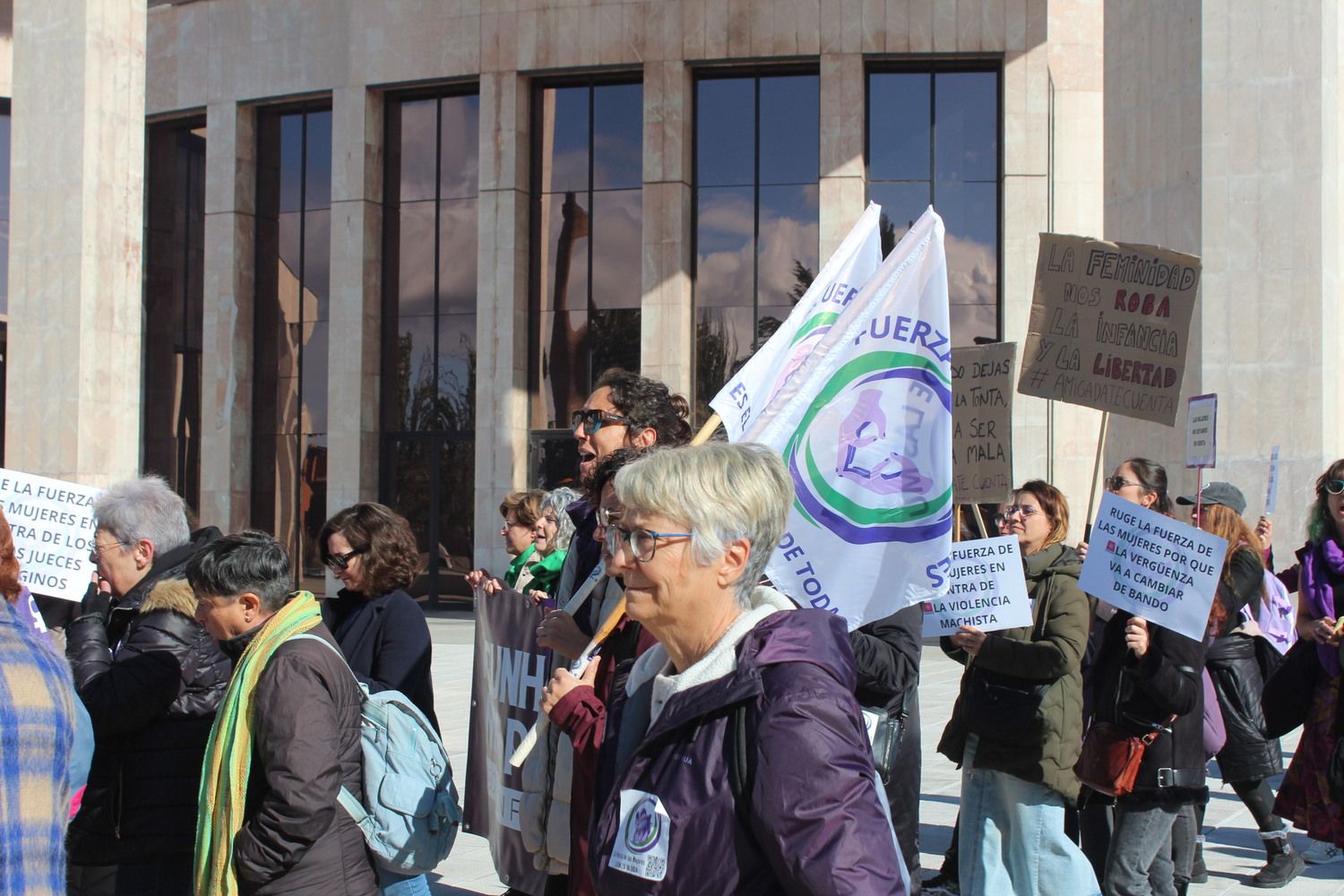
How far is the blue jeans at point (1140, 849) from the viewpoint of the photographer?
5.44 m

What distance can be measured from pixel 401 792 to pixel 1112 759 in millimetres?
2748

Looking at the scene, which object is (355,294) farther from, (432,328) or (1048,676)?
(1048,676)

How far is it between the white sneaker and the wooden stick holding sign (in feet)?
16.6

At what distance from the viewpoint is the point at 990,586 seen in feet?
17.8

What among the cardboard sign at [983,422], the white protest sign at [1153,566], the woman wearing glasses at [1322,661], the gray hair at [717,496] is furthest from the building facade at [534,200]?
the gray hair at [717,496]

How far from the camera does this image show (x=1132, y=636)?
5.50m

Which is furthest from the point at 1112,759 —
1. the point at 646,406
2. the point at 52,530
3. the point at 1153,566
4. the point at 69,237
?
the point at 69,237

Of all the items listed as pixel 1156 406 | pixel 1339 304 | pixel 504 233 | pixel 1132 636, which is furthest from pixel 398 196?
pixel 1132 636

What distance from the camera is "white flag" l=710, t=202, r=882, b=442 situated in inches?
172

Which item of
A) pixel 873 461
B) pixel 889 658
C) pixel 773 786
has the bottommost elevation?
pixel 889 658

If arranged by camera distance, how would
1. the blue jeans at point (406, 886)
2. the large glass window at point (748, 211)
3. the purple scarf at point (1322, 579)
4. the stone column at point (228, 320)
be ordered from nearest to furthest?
the blue jeans at point (406, 886), the purple scarf at point (1322, 579), the large glass window at point (748, 211), the stone column at point (228, 320)

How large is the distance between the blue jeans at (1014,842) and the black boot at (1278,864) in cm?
208

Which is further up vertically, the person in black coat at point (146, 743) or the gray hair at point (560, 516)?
the gray hair at point (560, 516)

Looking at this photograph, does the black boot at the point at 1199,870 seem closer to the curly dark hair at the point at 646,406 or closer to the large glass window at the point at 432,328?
the curly dark hair at the point at 646,406
